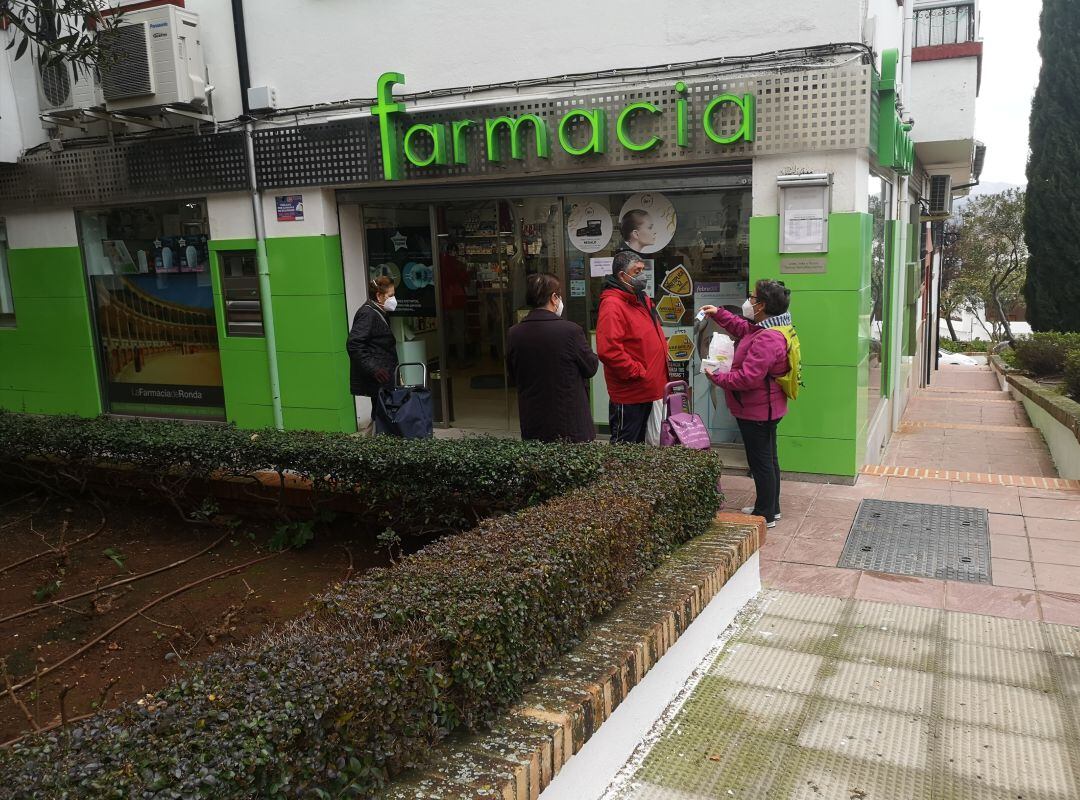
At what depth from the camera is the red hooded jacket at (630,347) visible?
5.98 metres

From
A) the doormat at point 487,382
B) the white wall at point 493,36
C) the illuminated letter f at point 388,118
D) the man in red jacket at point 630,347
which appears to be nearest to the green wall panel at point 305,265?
the illuminated letter f at point 388,118

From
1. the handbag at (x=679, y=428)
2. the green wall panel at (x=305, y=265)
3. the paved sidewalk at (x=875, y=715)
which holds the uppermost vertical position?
the green wall panel at (x=305, y=265)

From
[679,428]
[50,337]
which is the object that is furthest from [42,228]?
[679,428]

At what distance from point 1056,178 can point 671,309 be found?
54.3ft

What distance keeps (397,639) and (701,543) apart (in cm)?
228

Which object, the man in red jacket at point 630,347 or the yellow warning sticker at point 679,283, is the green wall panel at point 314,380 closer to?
the yellow warning sticker at point 679,283

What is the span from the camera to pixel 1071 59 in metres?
19.2

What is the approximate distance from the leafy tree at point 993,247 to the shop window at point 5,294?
29652 mm

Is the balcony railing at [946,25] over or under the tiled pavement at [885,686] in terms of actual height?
over

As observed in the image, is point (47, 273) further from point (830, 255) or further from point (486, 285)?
point (830, 255)

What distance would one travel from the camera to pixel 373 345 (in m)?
7.00

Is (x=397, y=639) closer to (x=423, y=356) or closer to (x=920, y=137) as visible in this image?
(x=423, y=356)

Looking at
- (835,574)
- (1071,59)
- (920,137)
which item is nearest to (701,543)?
(835,574)

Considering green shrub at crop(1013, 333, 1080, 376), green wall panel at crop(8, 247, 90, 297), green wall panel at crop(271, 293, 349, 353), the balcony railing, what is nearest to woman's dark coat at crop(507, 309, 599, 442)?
green wall panel at crop(271, 293, 349, 353)
